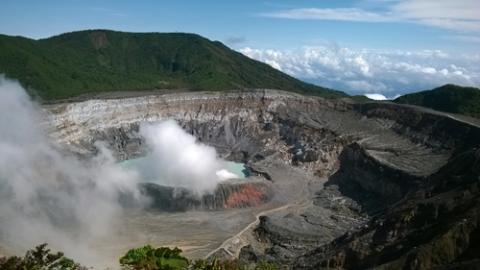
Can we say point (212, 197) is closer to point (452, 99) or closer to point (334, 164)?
point (334, 164)

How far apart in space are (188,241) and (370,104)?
5719 centimetres

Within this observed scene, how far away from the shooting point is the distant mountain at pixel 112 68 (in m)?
140

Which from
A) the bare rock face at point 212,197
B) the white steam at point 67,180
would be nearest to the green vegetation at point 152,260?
the white steam at point 67,180

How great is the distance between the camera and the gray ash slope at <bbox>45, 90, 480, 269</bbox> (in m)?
53.5

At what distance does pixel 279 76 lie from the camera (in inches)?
7589

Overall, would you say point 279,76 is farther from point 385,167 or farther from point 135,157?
point 385,167

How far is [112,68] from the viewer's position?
596 feet

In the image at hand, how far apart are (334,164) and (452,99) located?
35301 mm

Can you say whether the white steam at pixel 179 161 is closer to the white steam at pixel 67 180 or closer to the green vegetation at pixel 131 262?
the white steam at pixel 67 180

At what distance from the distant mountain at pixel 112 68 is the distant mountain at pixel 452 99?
1260 inches

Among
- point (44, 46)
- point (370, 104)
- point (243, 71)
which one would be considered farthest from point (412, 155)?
point (44, 46)

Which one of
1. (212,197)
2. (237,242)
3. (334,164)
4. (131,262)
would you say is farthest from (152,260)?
(334,164)

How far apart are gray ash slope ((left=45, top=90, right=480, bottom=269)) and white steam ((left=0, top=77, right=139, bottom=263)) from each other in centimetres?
962

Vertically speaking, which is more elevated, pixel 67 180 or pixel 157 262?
pixel 157 262
